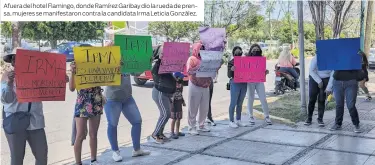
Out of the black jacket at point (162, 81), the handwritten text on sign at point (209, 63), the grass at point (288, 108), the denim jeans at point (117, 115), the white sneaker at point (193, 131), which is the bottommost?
the white sneaker at point (193, 131)

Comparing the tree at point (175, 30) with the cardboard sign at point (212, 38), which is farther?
the tree at point (175, 30)

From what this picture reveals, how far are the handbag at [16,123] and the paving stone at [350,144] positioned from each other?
405 cm

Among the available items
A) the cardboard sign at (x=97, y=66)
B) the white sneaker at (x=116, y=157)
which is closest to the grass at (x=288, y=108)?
the white sneaker at (x=116, y=157)

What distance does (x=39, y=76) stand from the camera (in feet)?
13.4

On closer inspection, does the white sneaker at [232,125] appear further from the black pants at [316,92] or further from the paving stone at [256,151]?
the black pants at [316,92]

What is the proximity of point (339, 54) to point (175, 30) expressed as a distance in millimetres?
20681

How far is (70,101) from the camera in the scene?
11.1 m

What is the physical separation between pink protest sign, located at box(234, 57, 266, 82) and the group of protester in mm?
105

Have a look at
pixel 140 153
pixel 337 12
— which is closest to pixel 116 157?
pixel 140 153

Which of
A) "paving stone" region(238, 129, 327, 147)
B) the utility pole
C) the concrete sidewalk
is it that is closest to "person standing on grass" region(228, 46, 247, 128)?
the concrete sidewalk

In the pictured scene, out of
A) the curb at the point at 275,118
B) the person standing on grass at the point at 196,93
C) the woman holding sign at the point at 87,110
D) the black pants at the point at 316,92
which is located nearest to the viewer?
the woman holding sign at the point at 87,110

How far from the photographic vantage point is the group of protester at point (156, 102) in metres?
3.95

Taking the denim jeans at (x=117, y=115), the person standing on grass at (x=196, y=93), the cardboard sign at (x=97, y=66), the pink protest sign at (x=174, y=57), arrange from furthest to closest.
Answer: the person standing on grass at (x=196, y=93) < the pink protest sign at (x=174, y=57) < the denim jeans at (x=117, y=115) < the cardboard sign at (x=97, y=66)

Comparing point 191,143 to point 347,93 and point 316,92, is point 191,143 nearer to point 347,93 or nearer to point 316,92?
point 316,92
